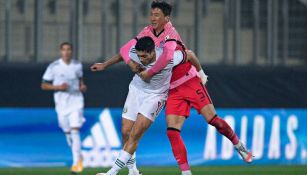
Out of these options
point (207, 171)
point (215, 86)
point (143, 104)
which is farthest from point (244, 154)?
point (215, 86)

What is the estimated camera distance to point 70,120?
1675cm

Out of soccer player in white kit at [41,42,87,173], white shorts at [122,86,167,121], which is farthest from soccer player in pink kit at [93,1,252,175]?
soccer player in white kit at [41,42,87,173]

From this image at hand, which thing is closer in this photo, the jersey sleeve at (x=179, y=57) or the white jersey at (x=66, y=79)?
the jersey sleeve at (x=179, y=57)

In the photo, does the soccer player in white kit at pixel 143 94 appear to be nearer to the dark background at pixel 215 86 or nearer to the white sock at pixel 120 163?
the white sock at pixel 120 163

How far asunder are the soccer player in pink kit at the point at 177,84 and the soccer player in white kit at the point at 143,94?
104 millimetres

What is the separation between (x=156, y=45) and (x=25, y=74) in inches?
262

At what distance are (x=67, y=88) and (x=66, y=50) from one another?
0.67 metres

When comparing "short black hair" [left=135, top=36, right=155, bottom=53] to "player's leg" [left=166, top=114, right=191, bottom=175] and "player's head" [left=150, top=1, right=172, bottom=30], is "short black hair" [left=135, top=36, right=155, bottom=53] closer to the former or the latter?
"player's head" [left=150, top=1, right=172, bottom=30]

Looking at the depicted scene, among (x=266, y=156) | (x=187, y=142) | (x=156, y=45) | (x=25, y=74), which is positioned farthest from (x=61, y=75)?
(x=156, y=45)

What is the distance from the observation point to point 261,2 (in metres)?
19.0

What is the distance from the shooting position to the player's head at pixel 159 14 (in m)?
11.8

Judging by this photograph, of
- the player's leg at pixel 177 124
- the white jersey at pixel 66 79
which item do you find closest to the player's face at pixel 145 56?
the player's leg at pixel 177 124

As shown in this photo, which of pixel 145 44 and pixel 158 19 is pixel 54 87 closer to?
pixel 158 19

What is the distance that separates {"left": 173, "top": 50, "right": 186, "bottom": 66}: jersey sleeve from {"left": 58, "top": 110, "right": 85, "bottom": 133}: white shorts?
202 inches
